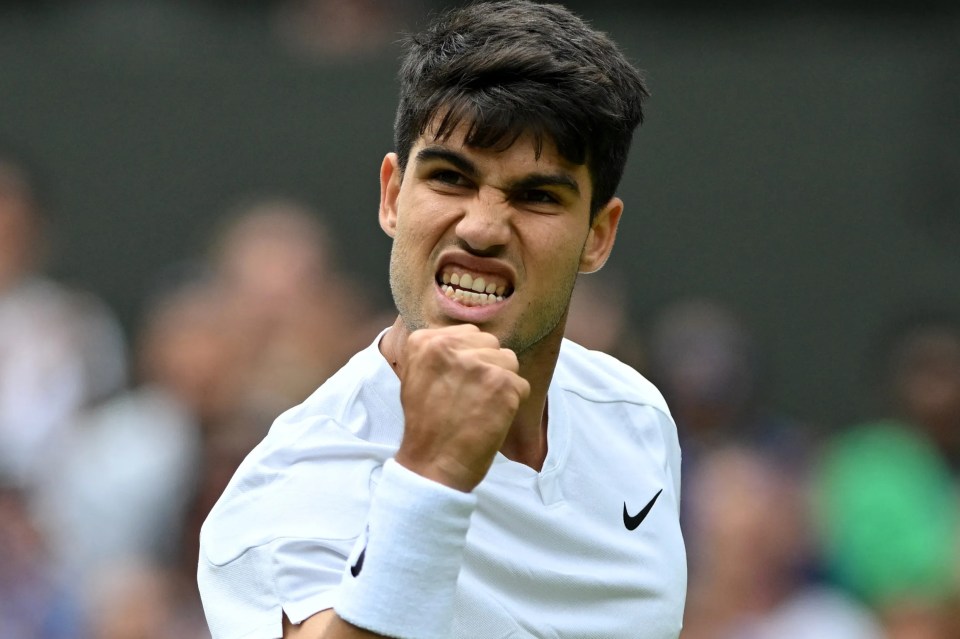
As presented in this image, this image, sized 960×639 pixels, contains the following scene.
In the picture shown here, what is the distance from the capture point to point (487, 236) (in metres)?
2.32

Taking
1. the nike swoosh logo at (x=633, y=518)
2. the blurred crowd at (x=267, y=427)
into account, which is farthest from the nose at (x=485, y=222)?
the blurred crowd at (x=267, y=427)

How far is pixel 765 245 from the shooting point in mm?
6305

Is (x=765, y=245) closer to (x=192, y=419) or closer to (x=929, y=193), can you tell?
(x=929, y=193)

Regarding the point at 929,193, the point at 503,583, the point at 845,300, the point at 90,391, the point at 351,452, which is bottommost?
the point at 90,391

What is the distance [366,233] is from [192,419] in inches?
48.6

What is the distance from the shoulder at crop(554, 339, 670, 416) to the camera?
9.20 ft

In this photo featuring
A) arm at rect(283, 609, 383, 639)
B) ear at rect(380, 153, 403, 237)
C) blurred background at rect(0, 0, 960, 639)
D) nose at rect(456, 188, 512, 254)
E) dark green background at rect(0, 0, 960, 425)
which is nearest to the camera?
arm at rect(283, 609, 383, 639)

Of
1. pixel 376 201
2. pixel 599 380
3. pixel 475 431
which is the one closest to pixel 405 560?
pixel 475 431

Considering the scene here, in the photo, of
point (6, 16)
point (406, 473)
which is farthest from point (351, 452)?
point (6, 16)

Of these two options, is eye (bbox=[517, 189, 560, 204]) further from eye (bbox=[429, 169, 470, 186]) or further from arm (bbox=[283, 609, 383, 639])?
arm (bbox=[283, 609, 383, 639])

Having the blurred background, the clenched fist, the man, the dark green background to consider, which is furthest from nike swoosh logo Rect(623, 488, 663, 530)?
the dark green background

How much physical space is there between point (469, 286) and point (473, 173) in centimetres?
17

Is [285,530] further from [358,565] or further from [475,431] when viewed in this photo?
[475,431]

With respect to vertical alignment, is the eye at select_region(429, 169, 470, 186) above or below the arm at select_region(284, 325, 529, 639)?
above
